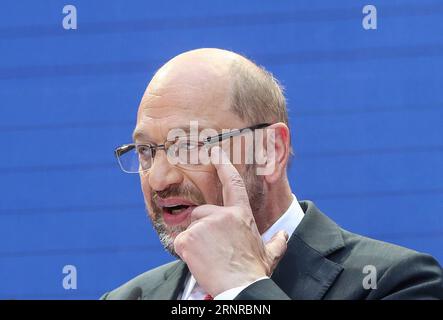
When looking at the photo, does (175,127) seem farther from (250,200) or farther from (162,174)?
(250,200)

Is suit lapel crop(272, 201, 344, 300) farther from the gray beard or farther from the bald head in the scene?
the bald head

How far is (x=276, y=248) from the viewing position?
231cm

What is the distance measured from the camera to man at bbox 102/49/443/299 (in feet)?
7.01

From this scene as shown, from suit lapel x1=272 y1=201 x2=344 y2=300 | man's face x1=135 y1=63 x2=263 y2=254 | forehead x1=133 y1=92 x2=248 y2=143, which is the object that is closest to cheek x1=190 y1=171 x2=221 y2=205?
man's face x1=135 y1=63 x2=263 y2=254

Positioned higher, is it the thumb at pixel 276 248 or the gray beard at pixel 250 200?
the gray beard at pixel 250 200

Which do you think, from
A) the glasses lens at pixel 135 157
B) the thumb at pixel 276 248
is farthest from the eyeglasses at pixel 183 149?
the thumb at pixel 276 248

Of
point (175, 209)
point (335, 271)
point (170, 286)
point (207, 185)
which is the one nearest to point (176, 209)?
point (175, 209)

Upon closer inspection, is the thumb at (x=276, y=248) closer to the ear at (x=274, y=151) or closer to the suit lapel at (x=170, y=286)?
the ear at (x=274, y=151)

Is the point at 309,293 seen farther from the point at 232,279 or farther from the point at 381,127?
the point at 381,127

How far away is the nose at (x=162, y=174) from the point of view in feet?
7.80

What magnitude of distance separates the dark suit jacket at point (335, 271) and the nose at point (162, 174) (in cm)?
37
